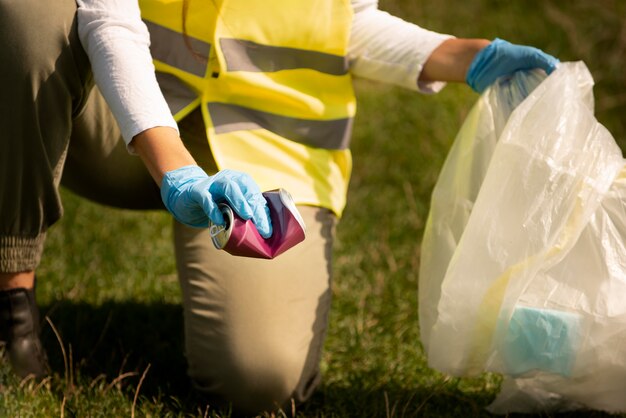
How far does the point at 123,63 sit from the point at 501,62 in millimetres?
704

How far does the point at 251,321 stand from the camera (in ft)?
6.29

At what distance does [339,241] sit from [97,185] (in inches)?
33.8

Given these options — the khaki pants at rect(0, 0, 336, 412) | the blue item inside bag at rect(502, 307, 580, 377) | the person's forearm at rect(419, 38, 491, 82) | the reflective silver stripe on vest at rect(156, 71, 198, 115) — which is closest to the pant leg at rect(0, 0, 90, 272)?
the khaki pants at rect(0, 0, 336, 412)

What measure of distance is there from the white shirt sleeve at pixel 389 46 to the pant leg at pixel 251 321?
31 cm

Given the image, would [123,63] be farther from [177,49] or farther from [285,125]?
[285,125]

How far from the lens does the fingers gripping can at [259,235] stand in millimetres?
1404

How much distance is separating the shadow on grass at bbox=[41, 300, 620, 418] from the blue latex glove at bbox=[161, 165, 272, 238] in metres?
0.49

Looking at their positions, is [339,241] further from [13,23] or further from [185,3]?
[13,23]

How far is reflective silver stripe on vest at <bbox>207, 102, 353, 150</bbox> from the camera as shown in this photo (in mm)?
1919

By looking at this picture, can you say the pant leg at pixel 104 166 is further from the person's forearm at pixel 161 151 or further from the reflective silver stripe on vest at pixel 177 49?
the person's forearm at pixel 161 151

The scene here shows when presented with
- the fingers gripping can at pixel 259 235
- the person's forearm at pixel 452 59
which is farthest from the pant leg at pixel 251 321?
the fingers gripping can at pixel 259 235

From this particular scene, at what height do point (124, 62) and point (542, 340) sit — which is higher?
point (124, 62)

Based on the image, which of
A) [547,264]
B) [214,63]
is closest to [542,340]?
[547,264]

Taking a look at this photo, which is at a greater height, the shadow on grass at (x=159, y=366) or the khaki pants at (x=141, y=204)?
the khaki pants at (x=141, y=204)
